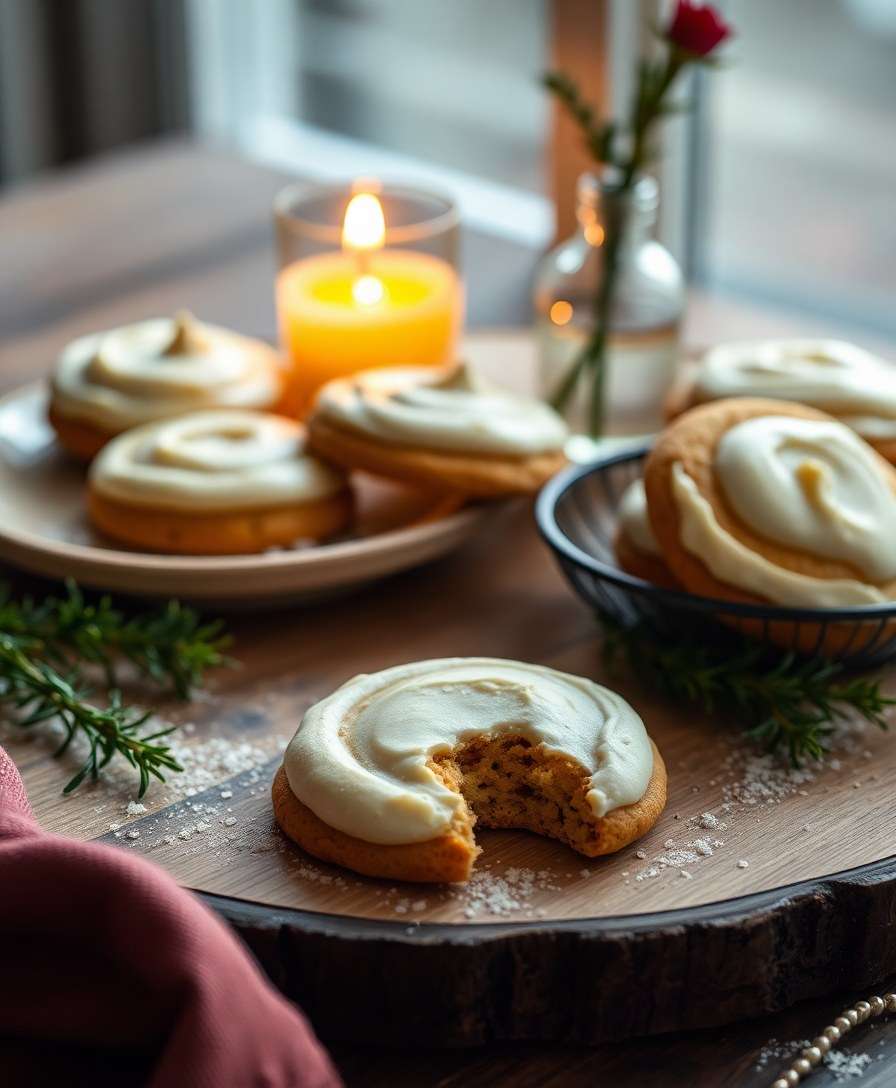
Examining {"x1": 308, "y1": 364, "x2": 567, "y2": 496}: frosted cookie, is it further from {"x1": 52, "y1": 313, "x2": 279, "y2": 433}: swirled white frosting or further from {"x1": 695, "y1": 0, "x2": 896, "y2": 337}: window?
{"x1": 695, "y1": 0, "x2": 896, "y2": 337}: window

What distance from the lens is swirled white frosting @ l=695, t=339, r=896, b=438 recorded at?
4.23ft

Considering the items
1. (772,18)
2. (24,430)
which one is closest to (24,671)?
(24,430)

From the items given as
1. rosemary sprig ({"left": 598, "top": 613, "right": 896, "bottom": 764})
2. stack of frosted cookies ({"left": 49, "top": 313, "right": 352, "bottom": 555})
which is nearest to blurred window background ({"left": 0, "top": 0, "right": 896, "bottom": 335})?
stack of frosted cookies ({"left": 49, "top": 313, "right": 352, "bottom": 555})

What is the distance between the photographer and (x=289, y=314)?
1.59m

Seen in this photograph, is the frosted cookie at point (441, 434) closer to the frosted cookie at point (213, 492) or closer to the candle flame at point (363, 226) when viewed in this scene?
the frosted cookie at point (213, 492)

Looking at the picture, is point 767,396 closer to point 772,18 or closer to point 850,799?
point 850,799

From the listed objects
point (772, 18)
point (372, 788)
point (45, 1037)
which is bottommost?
point (45, 1037)

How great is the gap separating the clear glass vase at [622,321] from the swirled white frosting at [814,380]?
0.38 feet

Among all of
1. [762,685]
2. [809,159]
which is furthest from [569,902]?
[809,159]

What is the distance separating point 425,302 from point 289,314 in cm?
14

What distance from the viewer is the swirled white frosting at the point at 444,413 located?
130cm

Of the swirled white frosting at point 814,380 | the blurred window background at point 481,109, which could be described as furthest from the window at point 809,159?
the swirled white frosting at point 814,380

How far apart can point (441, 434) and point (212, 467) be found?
0.20 m

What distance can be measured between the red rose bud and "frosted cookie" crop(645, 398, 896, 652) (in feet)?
1.21
